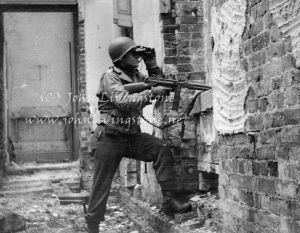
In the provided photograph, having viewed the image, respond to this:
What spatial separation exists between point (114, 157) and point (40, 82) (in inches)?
413

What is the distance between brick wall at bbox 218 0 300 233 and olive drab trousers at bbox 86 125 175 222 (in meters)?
1.65

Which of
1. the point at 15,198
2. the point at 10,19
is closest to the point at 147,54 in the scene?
the point at 15,198

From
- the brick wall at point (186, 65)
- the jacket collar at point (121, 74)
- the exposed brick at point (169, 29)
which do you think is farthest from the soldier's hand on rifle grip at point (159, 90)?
the exposed brick at point (169, 29)

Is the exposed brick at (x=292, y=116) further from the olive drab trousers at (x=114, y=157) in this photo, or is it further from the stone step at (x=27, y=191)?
the stone step at (x=27, y=191)

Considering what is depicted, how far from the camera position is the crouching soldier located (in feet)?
17.4

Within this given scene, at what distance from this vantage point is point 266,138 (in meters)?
3.13

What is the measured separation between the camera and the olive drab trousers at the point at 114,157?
5.32 meters

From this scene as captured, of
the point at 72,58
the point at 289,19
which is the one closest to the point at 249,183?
the point at 289,19

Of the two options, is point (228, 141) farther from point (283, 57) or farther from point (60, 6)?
point (60, 6)

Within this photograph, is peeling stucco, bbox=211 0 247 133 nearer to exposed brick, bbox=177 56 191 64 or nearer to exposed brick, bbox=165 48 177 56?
exposed brick, bbox=177 56 191 64

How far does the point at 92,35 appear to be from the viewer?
9.92m

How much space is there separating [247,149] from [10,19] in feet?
44.0

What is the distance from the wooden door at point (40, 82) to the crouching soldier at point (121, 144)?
382 inches

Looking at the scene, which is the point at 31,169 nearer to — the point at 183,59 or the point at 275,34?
the point at 183,59
